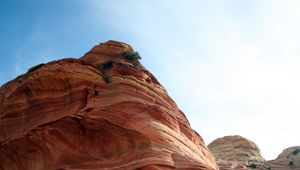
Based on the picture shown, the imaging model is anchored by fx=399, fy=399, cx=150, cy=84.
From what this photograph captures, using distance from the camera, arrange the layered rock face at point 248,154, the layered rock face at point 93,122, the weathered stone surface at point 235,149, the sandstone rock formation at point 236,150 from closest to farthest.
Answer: the layered rock face at point 93,122
the layered rock face at point 248,154
the sandstone rock formation at point 236,150
the weathered stone surface at point 235,149

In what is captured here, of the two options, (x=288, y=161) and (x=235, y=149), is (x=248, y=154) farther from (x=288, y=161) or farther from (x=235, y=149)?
(x=288, y=161)

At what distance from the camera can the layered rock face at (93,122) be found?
20.0 meters

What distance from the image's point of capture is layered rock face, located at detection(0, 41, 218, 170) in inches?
787

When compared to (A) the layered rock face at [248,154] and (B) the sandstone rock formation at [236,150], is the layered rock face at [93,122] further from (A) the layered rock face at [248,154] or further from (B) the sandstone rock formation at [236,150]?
(B) the sandstone rock formation at [236,150]

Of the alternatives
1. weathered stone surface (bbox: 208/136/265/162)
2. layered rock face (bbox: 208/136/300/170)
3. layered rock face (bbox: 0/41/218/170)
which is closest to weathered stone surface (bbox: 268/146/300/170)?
layered rock face (bbox: 208/136/300/170)

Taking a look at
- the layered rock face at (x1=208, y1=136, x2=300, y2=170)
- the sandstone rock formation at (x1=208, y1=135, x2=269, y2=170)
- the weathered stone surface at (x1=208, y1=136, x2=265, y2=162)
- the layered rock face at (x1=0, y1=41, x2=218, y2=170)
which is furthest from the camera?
the weathered stone surface at (x1=208, y1=136, x2=265, y2=162)

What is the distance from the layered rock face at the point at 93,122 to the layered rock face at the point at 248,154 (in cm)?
3275

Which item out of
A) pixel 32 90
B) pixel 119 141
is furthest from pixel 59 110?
pixel 119 141

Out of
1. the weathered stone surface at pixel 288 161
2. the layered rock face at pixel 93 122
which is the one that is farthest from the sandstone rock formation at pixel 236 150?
the layered rock face at pixel 93 122

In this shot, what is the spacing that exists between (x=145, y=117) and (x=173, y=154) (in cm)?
260

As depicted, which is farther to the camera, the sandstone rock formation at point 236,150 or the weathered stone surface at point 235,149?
the weathered stone surface at point 235,149

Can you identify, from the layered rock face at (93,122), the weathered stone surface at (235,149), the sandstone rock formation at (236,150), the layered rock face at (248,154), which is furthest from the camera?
the weathered stone surface at (235,149)

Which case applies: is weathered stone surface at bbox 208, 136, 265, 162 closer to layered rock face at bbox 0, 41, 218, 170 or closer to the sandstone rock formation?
the sandstone rock formation

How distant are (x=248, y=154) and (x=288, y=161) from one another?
224 inches
